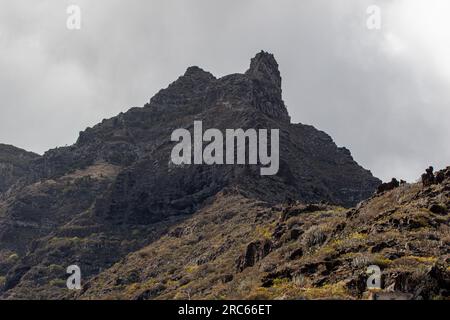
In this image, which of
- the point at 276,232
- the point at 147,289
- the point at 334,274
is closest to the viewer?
the point at 334,274

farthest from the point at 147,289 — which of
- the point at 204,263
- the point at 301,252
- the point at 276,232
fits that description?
the point at 301,252

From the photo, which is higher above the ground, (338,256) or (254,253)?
(254,253)

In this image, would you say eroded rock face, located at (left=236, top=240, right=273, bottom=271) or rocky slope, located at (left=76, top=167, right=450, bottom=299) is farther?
eroded rock face, located at (left=236, top=240, right=273, bottom=271)

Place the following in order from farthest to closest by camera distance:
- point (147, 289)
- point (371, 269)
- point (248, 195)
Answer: point (248, 195), point (147, 289), point (371, 269)

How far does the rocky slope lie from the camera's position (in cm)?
4825

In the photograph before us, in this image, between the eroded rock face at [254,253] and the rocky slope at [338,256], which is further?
the eroded rock face at [254,253]

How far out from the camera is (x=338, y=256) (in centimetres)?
6053

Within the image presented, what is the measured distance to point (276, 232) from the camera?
313 ft

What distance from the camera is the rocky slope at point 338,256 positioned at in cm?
4825

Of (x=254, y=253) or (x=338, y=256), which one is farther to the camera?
(x=254, y=253)

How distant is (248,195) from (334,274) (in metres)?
140
